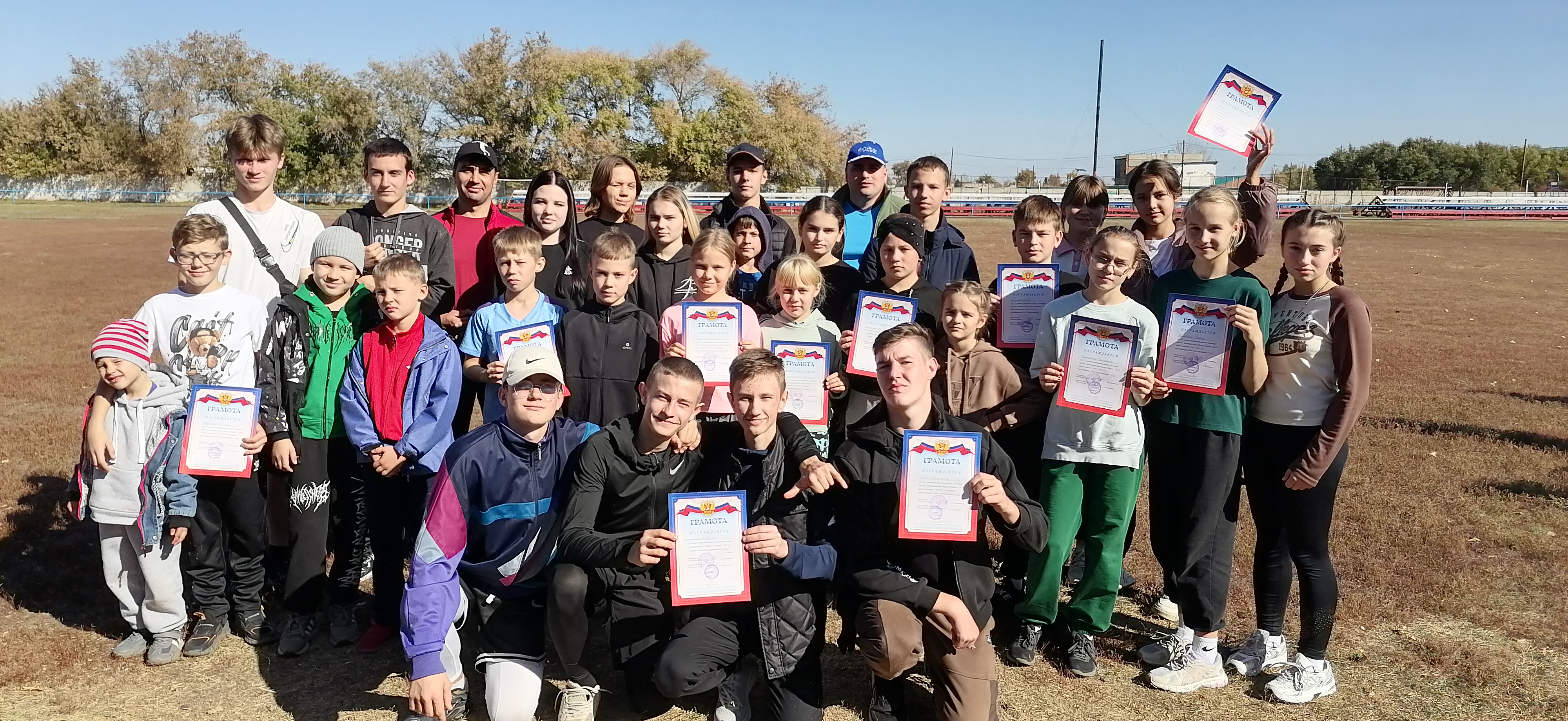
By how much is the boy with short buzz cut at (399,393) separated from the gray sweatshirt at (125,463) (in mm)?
886

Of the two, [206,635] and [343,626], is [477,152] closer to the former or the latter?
[343,626]

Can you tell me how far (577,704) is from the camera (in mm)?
4262

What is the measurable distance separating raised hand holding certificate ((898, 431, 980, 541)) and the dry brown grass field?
41.7 inches

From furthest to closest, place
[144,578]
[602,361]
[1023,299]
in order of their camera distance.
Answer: [1023,299] < [602,361] < [144,578]

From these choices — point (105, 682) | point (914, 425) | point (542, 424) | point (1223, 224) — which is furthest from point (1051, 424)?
point (105, 682)

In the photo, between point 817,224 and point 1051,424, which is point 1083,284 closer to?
point 1051,424

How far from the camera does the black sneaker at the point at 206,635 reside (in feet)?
15.7

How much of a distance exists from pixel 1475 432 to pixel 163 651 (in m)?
10.8

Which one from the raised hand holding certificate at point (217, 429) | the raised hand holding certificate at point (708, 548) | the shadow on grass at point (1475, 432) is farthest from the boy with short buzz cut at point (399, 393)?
the shadow on grass at point (1475, 432)

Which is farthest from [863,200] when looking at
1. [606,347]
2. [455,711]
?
[455,711]

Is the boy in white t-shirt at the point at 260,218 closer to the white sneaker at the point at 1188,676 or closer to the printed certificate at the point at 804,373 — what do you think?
the printed certificate at the point at 804,373

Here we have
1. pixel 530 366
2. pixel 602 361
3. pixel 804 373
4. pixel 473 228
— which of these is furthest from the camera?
pixel 473 228

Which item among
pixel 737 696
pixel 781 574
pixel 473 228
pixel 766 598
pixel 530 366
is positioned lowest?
pixel 737 696

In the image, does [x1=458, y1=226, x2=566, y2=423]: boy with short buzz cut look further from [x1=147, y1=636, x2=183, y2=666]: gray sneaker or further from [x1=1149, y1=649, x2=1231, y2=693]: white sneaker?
[x1=1149, y1=649, x2=1231, y2=693]: white sneaker
